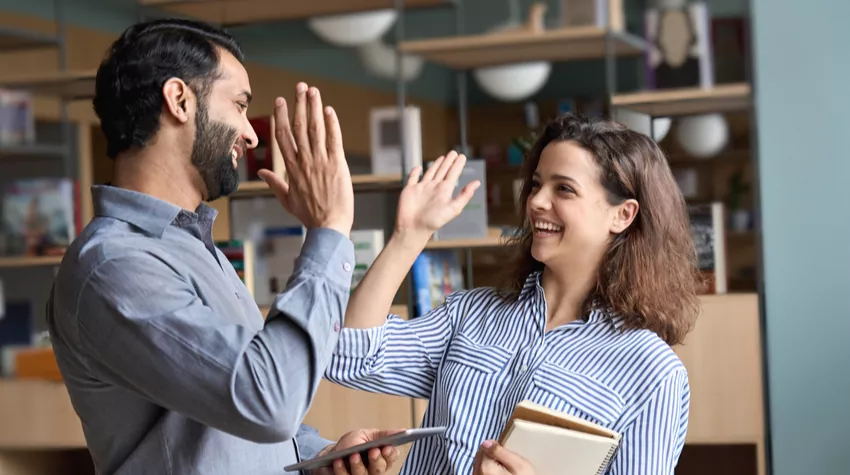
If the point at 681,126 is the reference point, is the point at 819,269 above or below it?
below

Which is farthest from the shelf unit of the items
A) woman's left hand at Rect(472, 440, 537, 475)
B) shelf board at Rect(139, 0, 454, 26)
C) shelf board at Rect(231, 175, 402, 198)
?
woman's left hand at Rect(472, 440, 537, 475)

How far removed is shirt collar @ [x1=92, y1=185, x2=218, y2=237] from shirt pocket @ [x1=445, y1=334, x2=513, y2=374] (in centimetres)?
56

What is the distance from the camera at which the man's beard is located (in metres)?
1.31

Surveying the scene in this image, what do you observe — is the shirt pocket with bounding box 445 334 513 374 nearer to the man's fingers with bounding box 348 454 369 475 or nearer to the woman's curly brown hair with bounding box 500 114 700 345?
the woman's curly brown hair with bounding box 500 114 700 345

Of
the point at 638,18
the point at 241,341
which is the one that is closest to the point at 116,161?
the point at 241,341

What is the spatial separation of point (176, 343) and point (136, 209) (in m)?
0.24

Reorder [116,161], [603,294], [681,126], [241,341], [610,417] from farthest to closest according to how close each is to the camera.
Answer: [681,126] < [603,294] < [610,417] < [116,161] < [241,341]

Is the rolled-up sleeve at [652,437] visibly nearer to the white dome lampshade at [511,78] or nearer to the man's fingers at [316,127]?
the man's fingers at [316,127]

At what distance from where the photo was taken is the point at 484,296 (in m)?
1.76

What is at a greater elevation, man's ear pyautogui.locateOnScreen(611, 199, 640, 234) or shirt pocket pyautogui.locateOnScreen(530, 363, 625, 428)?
man's ear pyautogui.locateOnScreen(611, 199, 640, 234)

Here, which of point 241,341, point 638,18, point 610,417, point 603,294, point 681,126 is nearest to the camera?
point 241,341

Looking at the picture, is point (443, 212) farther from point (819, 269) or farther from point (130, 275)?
point (819, 269)

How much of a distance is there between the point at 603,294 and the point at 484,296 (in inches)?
8.6

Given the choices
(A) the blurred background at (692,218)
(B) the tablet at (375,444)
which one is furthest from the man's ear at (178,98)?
(A) the blurred background at (692,218)
